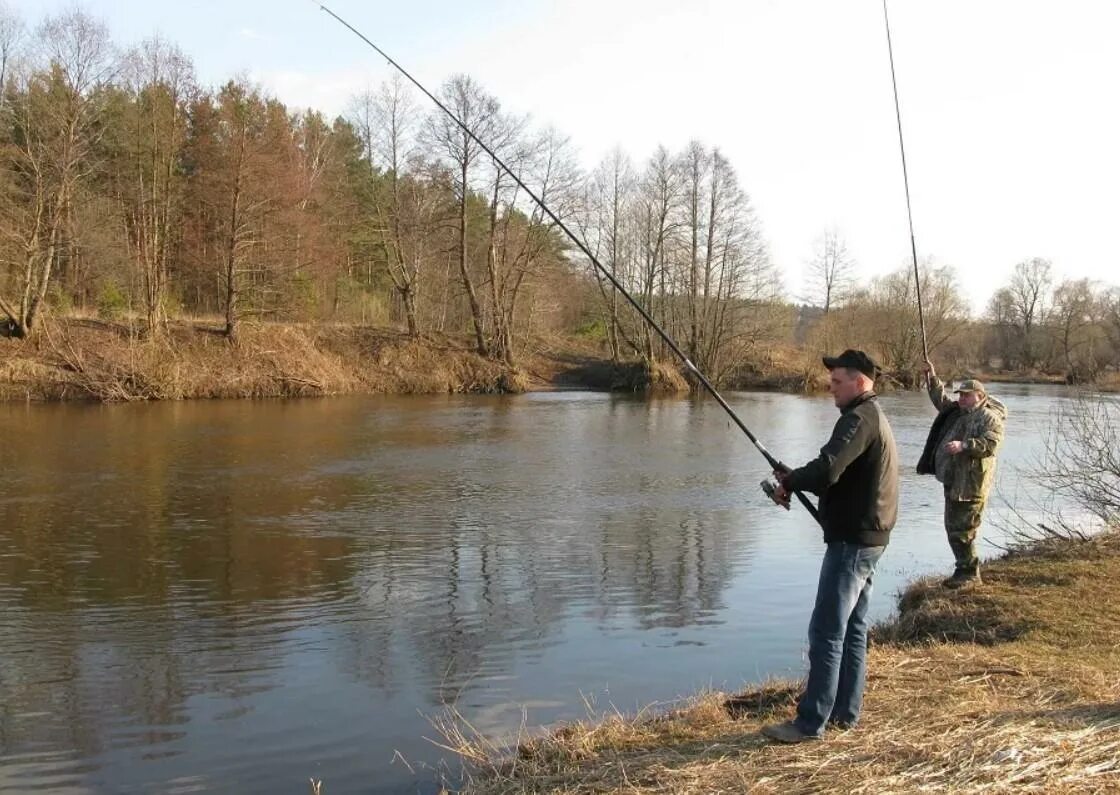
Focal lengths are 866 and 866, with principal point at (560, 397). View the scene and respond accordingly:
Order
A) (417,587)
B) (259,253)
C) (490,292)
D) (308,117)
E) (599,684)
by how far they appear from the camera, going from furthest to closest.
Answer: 1. (308,117)
2. (490,292)
3. (259,253)
4. (417,587)
5. (599,684)

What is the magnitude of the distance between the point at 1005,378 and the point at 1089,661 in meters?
58.9

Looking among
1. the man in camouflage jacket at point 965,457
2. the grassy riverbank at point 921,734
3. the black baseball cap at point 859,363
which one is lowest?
the grassy riverbank at point 921,734

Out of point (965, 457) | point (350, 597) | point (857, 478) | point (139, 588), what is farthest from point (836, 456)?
point (139, 588)

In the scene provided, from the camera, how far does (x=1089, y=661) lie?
532cm

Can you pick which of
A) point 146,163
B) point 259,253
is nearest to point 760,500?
point 259,253

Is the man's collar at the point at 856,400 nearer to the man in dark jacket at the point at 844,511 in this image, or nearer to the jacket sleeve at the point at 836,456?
the man in dark jacket at the point at 844,511

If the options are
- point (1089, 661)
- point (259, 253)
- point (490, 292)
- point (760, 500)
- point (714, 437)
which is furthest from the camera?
point (490, 292)

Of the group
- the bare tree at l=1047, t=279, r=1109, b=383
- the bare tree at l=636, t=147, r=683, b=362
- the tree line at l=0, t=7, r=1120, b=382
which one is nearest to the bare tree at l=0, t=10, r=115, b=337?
the tree line at l=0, t=7, r=1120, b=382

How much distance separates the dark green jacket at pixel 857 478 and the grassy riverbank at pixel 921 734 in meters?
0.97

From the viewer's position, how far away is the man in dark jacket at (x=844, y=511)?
4.02 meters

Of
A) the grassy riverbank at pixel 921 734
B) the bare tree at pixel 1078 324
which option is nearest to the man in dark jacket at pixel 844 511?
the grassy riverbank at pixel 921 734

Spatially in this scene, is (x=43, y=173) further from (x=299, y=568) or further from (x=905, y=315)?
(x=905, y=315)

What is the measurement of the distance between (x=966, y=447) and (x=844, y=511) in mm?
3317

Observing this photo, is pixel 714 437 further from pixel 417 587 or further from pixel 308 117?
pixel 308 117
